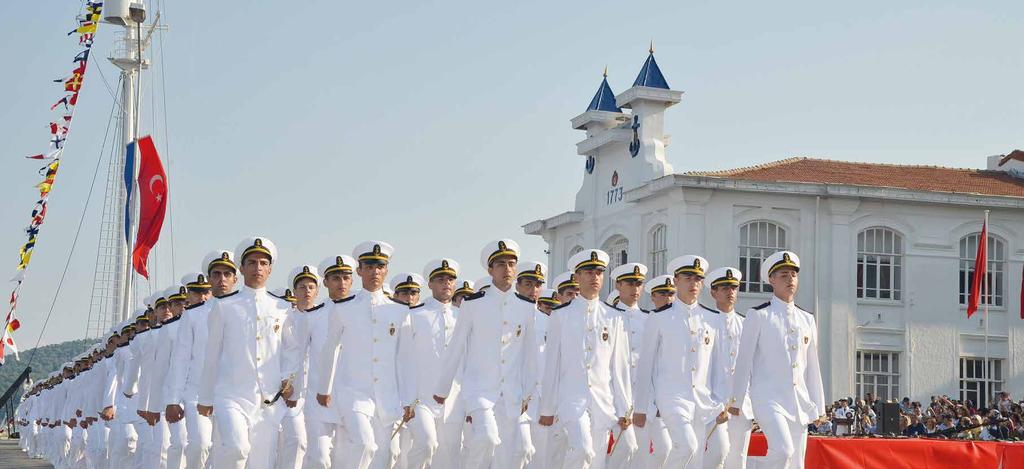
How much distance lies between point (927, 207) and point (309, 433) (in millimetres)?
36737

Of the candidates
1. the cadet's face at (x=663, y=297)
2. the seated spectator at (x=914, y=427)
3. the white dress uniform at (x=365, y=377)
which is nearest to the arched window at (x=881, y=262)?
the seated spectator at (x=914, y=427)

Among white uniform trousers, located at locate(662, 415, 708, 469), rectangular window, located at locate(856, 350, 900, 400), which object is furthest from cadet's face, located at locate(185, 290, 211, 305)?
rectangular window, located at locate(856, 350, 900, 400)

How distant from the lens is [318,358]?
12.0m

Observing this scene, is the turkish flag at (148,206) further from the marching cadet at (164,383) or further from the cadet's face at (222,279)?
the cadet's face at (222,279)

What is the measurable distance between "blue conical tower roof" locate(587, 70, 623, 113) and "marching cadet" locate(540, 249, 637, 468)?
1579 inches

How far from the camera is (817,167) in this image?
47.0m

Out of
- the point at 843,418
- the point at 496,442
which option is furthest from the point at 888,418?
the point at 496,442

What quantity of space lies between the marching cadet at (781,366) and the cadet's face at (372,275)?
3.19 m

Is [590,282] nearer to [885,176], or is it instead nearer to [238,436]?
[238,436]

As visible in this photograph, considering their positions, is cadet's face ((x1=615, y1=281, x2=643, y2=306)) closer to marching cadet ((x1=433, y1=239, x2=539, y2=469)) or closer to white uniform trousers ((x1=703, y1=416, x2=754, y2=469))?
marching cadet ((x1=433, y1=239, x2=539, y2=469))

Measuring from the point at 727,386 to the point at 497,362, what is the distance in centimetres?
216

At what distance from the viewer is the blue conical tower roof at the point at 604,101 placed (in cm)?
5200

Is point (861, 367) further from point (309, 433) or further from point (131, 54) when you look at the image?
point (309, 433)

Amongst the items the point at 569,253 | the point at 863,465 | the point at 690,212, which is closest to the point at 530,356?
the point at 863,465
